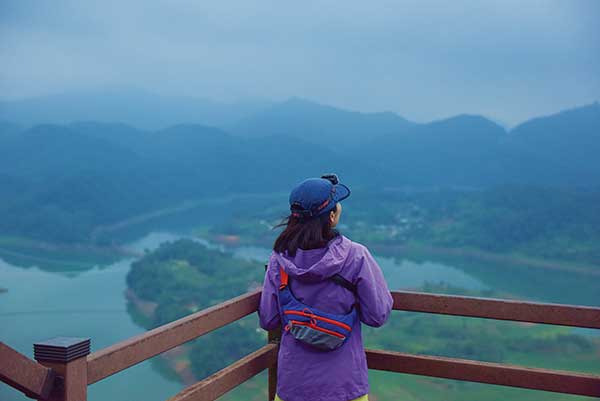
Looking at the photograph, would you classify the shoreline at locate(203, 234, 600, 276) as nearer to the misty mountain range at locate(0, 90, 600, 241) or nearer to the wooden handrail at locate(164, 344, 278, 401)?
the misty mountain range at locate(0, 90, 600, 241)

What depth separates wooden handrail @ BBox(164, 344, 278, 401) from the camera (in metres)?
1.86

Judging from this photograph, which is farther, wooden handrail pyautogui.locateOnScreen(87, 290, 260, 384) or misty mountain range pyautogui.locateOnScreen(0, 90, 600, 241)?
misty mountain range pyautogui.locateOnScreen(0, 90, 600, 241)

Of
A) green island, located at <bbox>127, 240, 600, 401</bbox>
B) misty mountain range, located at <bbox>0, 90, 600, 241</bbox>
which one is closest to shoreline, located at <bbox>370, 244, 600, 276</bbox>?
green island, located at <bbox>127, 240, 600, 401</bbox>

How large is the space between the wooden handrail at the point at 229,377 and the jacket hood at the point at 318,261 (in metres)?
0.48

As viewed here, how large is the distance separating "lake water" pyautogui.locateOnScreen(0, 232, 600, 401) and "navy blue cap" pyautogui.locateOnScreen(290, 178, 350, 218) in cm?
3372

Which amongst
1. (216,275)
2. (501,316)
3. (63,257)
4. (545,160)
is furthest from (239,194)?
(501,316)

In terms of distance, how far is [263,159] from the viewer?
98062 millimetres

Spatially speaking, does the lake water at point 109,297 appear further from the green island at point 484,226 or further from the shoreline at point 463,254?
the green island at point 484,226

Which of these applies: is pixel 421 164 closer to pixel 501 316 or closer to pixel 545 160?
pixel 545 160

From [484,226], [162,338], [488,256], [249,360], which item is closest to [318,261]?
[162,338]

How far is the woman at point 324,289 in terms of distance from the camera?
5.80 ft

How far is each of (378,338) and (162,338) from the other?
41601mm

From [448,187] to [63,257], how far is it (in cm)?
5982

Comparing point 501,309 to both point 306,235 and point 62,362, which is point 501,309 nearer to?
point 306,235
